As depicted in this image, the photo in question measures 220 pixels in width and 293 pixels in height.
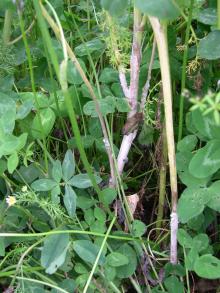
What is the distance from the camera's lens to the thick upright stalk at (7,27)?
47.3 inches

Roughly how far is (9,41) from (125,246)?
0.56 m

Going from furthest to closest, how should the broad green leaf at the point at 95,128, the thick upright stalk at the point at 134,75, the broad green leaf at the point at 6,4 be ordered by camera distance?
the broad green leaf at the point at 95,128
the broad green leaf at the point at 6,4
the thick upright stalk at the point at 134,75

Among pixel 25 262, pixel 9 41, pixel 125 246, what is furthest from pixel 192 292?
pixel 9 41

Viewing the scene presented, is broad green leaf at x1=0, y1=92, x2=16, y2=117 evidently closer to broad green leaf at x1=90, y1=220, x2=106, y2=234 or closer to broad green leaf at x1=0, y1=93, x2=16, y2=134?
broad green leaf at x1=0, y1=93, x2=16, y2=134

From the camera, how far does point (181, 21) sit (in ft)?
3.98

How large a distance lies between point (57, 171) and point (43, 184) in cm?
4

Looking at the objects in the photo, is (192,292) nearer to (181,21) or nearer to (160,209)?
(160,209)

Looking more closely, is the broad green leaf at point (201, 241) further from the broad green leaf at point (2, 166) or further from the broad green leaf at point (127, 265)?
the broad green leaf at point (2, 166)

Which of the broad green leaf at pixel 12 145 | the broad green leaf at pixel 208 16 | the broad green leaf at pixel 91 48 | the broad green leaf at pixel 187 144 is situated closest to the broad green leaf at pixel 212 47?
the broad green leaf at pixel 208 16

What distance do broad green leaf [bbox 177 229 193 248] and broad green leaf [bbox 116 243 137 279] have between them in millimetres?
96

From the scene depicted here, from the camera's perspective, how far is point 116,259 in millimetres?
1012

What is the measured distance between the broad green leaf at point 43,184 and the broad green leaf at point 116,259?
0.18 meters

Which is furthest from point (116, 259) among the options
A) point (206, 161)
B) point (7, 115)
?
point (7, 115)

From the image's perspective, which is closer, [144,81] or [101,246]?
[101,246]
